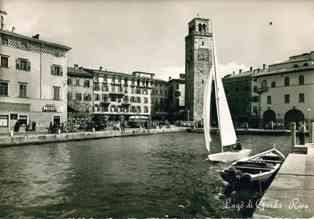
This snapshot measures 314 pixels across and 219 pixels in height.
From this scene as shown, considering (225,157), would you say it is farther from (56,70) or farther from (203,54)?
(203,54)

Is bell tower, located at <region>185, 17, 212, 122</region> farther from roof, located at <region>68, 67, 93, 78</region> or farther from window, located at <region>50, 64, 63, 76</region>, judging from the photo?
window, located at <region>50, 64, 63, 76</region>

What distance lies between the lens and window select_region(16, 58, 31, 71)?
41.7 metres

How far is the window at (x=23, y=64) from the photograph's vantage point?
137 ft

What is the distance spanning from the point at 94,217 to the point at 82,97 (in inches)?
2512

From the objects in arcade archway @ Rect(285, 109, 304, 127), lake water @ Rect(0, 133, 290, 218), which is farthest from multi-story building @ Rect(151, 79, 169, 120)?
lake water @ Rect(0, 133, 290, 218)

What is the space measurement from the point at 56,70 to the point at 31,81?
15.8 feet

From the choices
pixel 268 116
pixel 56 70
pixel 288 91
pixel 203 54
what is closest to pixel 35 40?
pixel 56 70

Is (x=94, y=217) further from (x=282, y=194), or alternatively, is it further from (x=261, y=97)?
(x=261, y=97)

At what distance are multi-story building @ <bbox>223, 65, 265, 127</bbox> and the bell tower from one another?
23.2ft

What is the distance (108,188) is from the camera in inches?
593

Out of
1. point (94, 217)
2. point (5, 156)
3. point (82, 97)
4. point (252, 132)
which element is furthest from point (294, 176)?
point (82, 97)

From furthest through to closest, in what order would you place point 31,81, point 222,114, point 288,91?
point 288,91
point 31,81
point 222,114

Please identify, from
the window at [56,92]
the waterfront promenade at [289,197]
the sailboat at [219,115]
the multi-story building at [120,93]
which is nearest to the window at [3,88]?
the window at [56,92]

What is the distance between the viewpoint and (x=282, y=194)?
8.87m
